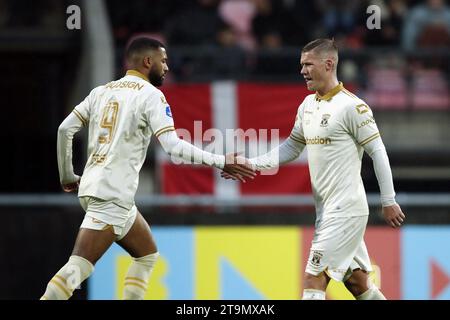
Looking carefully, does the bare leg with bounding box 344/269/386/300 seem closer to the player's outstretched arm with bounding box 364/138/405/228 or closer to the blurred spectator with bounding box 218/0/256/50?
the player's outstretched arm with bounding box 364/138/405/228

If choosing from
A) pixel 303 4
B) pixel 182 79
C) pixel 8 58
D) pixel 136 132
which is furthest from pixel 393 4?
pixel 136 132

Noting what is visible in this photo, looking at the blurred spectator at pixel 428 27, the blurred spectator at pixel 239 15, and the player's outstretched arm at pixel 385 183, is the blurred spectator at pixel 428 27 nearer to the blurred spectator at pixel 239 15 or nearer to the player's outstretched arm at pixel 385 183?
the blurred spectator at pixel 239 15

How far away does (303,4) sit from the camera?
16.6 meters

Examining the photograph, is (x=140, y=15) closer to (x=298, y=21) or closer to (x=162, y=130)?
(x=298, y=21)

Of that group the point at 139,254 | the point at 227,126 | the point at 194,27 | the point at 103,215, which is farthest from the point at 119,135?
the point at 194,27

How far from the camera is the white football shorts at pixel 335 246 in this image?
852cm

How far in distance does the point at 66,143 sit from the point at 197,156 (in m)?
0.99

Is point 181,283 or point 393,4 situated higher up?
point 393,4

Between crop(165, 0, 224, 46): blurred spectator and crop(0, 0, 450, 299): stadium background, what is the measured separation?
20mm

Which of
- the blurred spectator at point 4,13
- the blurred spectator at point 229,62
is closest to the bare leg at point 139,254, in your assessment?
the blurred spectator at point 229,62

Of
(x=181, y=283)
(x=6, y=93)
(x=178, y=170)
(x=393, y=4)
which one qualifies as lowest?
(x=181, y=283)
